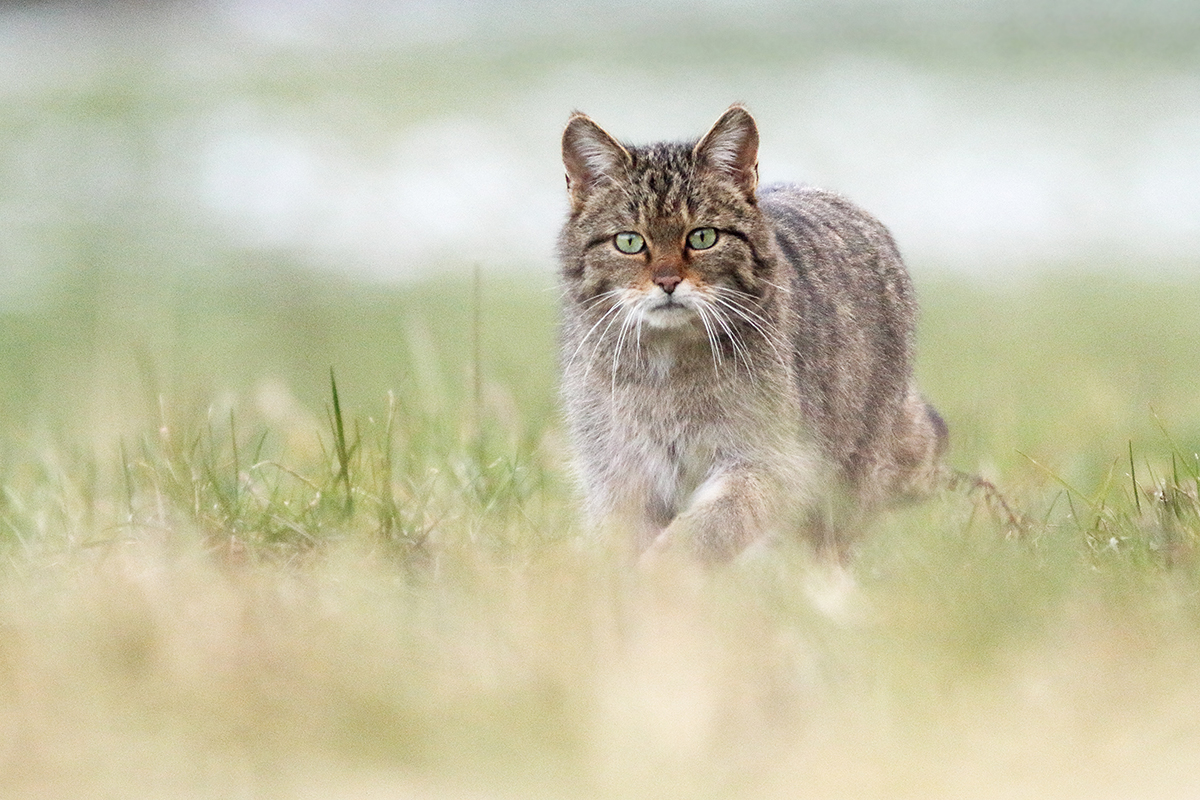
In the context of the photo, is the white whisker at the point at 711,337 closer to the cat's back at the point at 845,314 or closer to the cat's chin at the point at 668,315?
the cat's chin at the point at 668,315

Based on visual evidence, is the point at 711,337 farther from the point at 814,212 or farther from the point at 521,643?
the point at 521,643

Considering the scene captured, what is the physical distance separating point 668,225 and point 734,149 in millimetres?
328

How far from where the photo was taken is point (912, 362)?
5.36 meters

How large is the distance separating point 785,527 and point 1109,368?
479 cm

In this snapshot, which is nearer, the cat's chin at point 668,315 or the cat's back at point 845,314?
the cat's chin at point 668,315

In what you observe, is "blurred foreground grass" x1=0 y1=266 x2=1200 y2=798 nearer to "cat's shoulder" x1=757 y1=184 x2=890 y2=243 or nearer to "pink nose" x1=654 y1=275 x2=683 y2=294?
"pink nose" x1=654 y1=275 x2=683 y2=294

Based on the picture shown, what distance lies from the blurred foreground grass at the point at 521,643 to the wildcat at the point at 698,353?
285mm

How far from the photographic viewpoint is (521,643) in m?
2.82

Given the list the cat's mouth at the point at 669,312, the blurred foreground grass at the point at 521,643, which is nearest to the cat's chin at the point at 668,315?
the cat's mouth at the point at 669,312

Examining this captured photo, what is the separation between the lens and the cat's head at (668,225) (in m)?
4.28

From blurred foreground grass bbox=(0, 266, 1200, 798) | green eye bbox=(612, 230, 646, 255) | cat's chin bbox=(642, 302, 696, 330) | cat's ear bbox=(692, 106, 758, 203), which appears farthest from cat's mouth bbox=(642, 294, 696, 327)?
blurred foreground grass bbox=(0, 266, 1200, 798)

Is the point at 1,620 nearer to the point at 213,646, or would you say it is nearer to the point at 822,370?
the point at 213,646

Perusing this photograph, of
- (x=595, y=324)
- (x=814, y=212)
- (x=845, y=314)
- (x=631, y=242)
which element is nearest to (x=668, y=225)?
(x=631, y=242)

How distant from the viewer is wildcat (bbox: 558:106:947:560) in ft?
14.2
